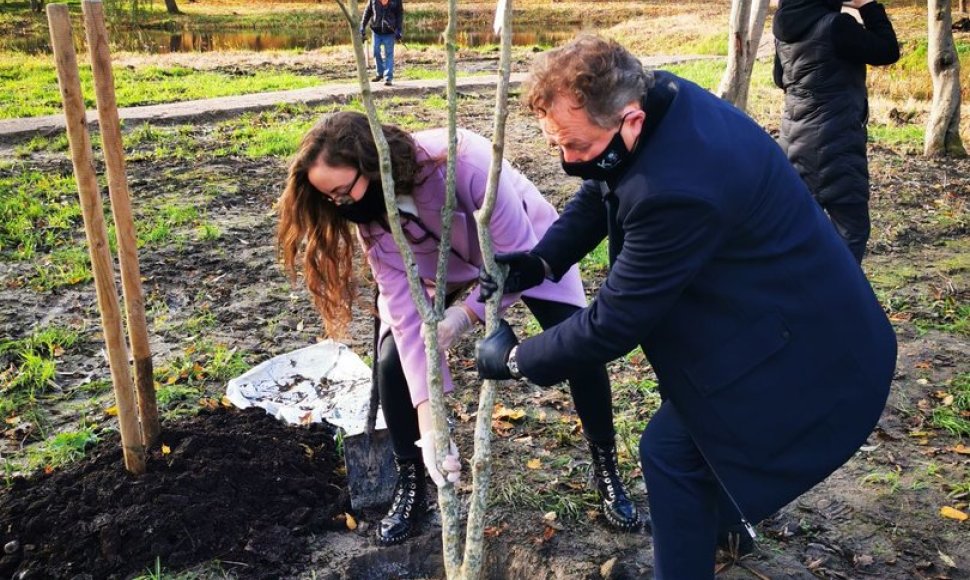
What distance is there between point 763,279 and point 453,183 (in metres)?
0.75

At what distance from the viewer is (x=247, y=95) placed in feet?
38.5

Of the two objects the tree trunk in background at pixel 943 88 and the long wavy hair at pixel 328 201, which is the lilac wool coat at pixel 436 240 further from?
the tree trunk in background at pixel 943 88

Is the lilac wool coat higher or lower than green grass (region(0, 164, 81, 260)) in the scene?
higher

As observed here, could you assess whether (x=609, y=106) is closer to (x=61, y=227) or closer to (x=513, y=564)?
(x=513, y=564)

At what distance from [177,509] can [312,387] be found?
1.00m

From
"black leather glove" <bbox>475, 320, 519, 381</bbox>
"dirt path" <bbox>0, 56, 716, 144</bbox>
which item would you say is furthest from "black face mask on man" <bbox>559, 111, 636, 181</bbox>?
"dirt path" <bbox>0, 56, 716, 144</bbox>

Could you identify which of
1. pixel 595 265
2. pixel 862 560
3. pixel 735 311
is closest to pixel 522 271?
pixel 735 311

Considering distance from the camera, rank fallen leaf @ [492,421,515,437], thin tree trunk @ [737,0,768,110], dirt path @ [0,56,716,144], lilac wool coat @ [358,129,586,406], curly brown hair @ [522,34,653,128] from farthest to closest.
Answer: dirt path @ [0,56,716,144] → thin tree trunk @ [737,0,768,110] → fallen leaf @ [492,421,515,437] → lilac wool coat @ [358,129,586,406] → curly brown hair @ [522,34,653,128]

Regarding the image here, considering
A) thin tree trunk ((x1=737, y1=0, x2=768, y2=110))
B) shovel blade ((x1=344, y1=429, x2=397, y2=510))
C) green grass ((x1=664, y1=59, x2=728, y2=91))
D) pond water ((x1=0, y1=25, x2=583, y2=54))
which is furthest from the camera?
pond water ((x1=0, y1=25, x2=583, y2=54))

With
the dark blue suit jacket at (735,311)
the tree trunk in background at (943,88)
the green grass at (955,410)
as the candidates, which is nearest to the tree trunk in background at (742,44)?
the tree trunk in background at (943,88)

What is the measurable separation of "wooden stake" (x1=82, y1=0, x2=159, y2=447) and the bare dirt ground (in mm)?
693

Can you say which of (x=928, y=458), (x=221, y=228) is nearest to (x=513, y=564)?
(x=928, y=458)

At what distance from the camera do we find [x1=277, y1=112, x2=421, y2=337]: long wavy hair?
2311 mm

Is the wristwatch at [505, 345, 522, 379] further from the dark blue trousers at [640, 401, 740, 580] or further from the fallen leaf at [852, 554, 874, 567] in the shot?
the fallen leaf at [852, 554, 874, 567]
